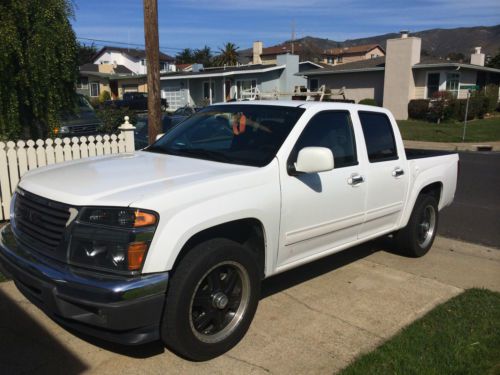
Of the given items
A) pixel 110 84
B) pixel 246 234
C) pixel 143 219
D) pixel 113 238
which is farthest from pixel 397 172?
pixel 110 84

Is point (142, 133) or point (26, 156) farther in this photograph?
point (142, 133)

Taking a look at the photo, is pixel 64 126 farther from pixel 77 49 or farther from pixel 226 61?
pixel 226 61

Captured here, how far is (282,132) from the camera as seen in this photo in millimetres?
4207

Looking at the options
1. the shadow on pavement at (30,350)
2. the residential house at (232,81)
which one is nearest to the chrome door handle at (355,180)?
the shadow on pavement at (30,350)

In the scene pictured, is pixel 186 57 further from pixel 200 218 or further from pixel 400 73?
pixel 200 218

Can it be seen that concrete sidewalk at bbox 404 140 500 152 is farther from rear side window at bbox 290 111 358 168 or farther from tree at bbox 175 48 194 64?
tree at bbox 175 48 194 64

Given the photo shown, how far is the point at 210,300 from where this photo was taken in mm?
3549

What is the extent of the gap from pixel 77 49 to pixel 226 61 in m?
64.2

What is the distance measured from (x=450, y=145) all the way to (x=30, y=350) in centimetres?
1884

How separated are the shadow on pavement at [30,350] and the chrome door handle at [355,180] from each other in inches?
A: 106

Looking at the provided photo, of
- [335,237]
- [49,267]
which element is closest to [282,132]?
[335,237]

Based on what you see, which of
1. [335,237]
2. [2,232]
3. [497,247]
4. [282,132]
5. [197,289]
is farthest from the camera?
[497,247]

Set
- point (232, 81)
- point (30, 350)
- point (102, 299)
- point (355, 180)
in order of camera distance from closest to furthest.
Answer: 1. point (102, 299)
2. point (30, 350)
3. point (355, 180)
4. point (232, 81)

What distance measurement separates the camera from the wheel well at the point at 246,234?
3.59 m
